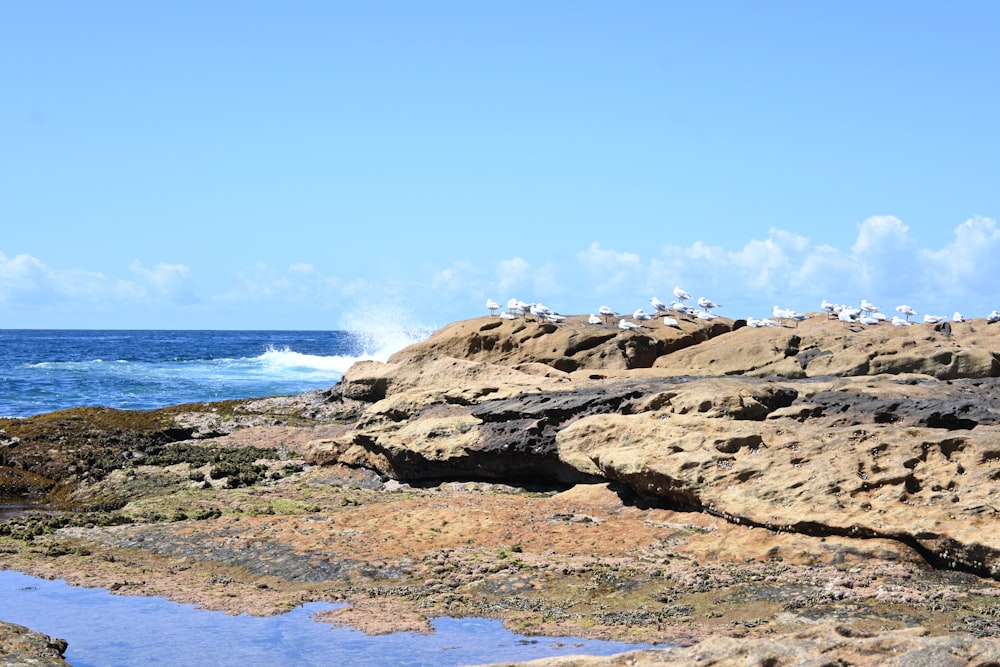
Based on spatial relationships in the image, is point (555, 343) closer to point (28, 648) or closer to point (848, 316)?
point (848, 316)

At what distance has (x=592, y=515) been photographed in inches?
668

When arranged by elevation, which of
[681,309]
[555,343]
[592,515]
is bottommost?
[592,515]

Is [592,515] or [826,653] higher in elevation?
[592,515]

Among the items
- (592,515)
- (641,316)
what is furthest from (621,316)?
(592,515)

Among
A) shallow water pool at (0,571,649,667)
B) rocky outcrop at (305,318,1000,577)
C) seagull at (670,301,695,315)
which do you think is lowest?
shallow water pool at (0,571,649,667)

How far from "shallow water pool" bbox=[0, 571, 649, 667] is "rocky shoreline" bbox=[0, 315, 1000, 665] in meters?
0.43

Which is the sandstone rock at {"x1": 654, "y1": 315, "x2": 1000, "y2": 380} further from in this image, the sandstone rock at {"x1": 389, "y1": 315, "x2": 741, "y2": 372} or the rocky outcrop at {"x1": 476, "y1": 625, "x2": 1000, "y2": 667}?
the rocky outcrop at {"x1": 476, "y1": 625, "x2": 1000, "y2": 667}

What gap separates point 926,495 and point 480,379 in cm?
1405

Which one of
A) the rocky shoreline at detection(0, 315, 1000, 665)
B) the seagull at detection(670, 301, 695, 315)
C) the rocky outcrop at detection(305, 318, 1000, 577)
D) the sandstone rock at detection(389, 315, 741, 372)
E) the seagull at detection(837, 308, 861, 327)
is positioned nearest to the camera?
the rocky shoreline at detection(0, 315, 1000, 665)

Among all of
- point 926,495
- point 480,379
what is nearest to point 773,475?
point 926,495

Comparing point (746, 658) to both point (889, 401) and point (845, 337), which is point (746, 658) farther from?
point (845, 337)

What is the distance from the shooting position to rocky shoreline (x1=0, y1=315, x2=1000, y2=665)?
12297mm

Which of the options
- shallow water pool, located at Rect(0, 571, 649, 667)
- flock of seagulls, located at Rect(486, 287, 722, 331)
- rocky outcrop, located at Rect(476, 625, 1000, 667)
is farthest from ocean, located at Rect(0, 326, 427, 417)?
rocky outcrop, located at Rect(476, 625, 1000, 667)

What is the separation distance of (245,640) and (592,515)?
668 centimetres
